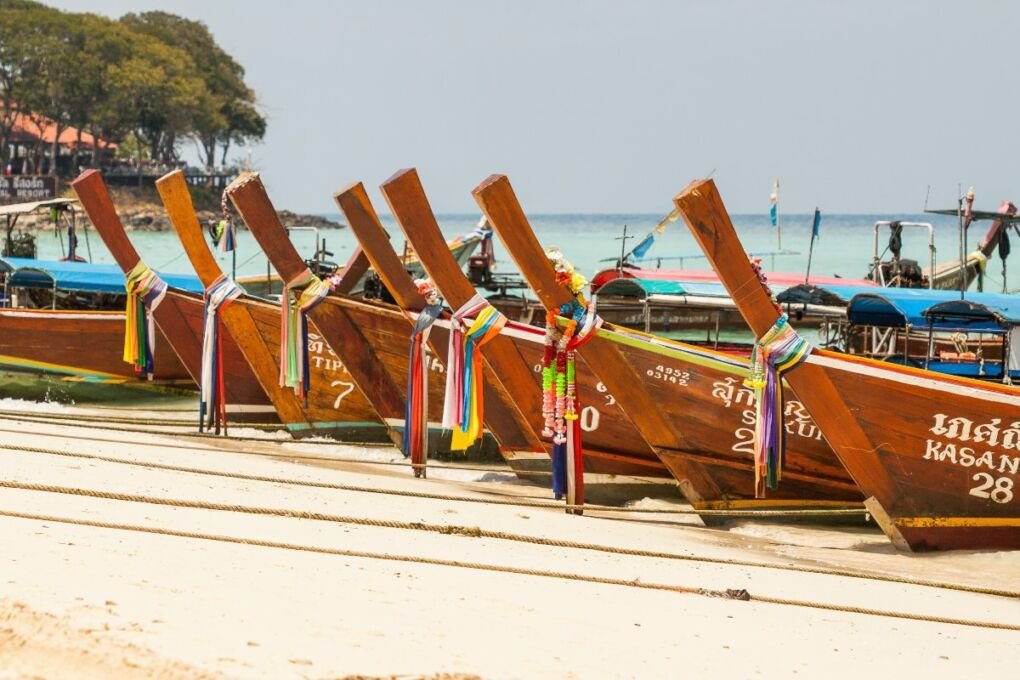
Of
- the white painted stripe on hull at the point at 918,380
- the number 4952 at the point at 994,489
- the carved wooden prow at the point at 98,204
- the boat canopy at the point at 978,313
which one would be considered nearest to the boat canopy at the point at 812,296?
the boat canopy at the point at 978,313

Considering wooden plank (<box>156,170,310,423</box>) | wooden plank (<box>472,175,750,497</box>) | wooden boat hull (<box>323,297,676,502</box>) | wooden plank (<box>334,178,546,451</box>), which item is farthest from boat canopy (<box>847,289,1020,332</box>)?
wooden plank (<box>156,170,310,423</box>)

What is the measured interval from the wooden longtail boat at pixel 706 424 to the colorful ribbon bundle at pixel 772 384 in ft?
3.18

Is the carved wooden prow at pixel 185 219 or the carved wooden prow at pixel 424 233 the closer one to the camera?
the carved wooden prow at pixel 424 233

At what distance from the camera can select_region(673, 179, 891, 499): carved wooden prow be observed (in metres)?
9.20

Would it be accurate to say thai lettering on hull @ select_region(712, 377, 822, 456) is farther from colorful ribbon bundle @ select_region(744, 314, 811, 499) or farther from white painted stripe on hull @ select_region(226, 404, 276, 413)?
white painted stripe on hull @ select_region(226, 404, 276, 413)

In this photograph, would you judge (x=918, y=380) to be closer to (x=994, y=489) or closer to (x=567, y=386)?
(x=994, y=489)

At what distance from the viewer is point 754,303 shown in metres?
9.45

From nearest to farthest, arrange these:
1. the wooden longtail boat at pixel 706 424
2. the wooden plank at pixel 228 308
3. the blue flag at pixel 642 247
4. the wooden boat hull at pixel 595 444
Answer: the wooden longtail boat at pixel 706 424 < the wooden boat hull at pixel 595 444 < the wooden plank at pixel 228 308 < the blue flag at pixel 642 247

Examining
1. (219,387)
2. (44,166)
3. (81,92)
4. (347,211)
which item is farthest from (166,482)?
(44,166)

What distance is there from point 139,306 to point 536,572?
897cm

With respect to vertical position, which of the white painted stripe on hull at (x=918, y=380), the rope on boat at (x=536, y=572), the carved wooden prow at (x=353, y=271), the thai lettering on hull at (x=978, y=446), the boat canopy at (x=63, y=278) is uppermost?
the carved wooden prow at (x=353, y=271)

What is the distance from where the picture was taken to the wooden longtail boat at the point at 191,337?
46.2ft

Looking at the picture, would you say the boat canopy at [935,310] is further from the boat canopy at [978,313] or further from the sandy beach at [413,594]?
the sandy beach at [413,594]

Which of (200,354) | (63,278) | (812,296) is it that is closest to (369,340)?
(200,354)
